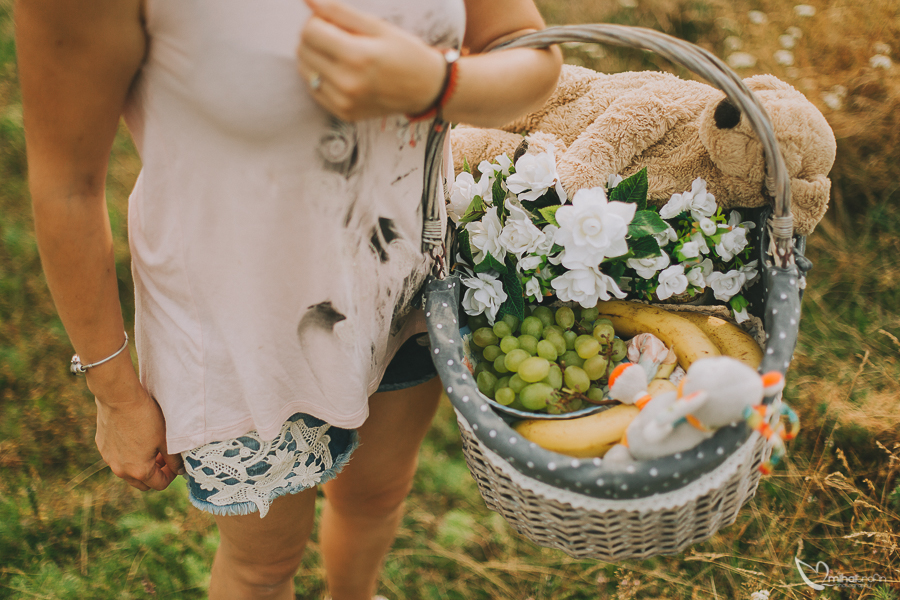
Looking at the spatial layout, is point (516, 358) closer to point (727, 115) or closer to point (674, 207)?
point (674, 207)

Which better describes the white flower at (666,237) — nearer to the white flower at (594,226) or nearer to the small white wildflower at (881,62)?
the white flower at (594,226)

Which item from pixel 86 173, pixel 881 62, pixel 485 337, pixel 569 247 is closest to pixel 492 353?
pixel 485 337

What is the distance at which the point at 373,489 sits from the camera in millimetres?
1349

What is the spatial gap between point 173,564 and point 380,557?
0.79 m

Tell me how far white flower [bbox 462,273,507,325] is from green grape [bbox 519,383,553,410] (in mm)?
158

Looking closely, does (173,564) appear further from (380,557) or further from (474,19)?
(474,19)

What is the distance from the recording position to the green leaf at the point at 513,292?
1.06 m

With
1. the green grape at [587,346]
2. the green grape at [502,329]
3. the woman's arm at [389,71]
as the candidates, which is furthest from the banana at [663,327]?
the woman's arm at [389,71]

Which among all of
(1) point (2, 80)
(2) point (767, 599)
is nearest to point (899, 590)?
(2) point (767, 599)

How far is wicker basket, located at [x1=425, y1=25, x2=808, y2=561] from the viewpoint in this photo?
79 centimetres

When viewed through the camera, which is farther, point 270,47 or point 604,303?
point 604,303

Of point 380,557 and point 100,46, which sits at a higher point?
point 100,46

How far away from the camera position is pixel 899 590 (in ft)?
4.70

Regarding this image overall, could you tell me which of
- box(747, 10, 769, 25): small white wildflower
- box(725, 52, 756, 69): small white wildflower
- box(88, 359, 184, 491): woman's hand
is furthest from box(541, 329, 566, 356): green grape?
box(747, 10, 769, 25): small white wildflower
